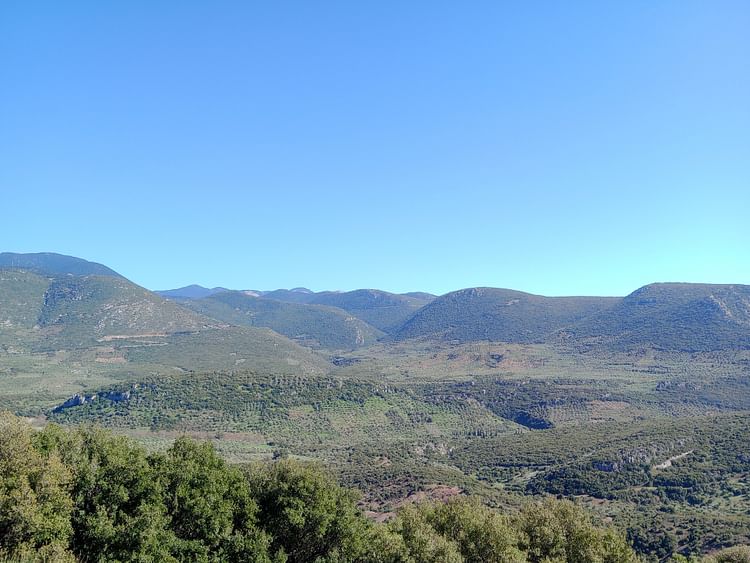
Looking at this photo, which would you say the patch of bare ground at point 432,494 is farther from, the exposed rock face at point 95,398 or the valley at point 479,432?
the exposed rock face at point 95,398

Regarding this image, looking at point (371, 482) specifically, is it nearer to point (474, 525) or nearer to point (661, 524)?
point (661, 524)

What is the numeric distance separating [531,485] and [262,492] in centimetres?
7246

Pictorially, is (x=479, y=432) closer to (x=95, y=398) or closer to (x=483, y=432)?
(x=483, y=432)

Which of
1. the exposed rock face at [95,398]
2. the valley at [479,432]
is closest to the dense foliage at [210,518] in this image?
the valley at [479,432]

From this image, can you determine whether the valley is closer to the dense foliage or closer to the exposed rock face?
the exposed rock face

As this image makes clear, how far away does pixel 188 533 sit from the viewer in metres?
29.5

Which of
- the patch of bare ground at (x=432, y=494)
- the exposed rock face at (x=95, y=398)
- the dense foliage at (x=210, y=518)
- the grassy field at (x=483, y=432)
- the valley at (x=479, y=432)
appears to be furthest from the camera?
the exposed rock face at (x=95, y=398)

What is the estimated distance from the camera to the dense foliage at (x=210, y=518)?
2588 cm

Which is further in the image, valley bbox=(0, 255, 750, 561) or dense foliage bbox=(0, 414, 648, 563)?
valley bbox=(0, 255, 750, 561)

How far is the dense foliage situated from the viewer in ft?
84.9

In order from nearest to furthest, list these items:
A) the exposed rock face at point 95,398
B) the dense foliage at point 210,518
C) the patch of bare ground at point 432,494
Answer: the dense foliage at point 210,518, the patch of bare ground at point 432,494, the exposed rock face at point 95,398

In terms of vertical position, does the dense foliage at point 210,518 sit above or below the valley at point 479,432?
above

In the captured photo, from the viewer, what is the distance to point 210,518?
29.5 m

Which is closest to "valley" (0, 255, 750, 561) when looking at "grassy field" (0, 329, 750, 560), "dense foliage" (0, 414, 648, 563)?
"grassy field" (0, 329, 750, 560)
